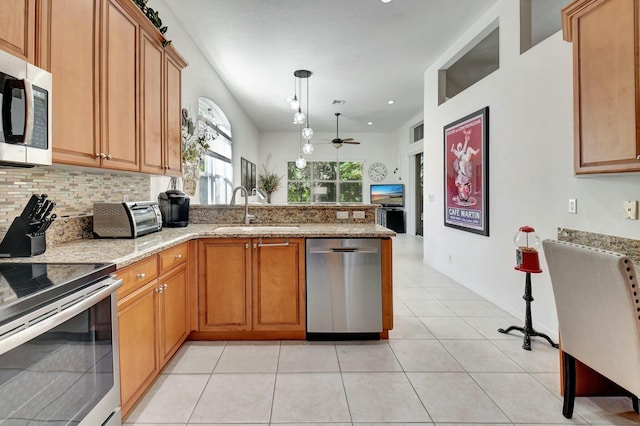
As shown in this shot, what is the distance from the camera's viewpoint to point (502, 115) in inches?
137

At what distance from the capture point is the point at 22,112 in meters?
1.33

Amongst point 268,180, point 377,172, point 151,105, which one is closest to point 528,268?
point 151,105

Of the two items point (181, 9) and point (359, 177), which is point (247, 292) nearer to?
point (181, 9)

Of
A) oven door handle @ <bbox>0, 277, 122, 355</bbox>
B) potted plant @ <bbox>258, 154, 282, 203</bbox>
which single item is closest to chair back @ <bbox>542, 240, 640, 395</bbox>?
oven door handle @ <bbox>0, 277, 122, 355</bbox>

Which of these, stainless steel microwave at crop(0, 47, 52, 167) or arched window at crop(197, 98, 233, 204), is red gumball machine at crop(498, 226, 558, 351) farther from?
arched window at crop(197, 98, 233, 204)

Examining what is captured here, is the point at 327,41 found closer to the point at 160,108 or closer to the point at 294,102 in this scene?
the point at 294,102

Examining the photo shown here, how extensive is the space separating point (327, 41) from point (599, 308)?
153 inches

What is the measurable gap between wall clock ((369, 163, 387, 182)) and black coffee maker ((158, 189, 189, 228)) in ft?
26.1

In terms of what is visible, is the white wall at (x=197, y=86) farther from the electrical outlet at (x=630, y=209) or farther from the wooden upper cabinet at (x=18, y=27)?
the electrical outlet at (x=630, y=209)

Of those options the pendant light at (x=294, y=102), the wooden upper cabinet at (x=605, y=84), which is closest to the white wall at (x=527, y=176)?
the wooden upper cabinet at (x=605, y=84)

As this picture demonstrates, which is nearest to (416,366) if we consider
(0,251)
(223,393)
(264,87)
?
(223,393)

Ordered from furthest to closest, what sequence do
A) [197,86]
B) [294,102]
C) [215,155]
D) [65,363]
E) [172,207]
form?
[215,155]
[294,102]
[197,86]
[172,207]
[65,363]

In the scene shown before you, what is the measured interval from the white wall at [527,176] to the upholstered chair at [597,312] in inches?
33.2

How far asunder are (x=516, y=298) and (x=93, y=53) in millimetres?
3824
